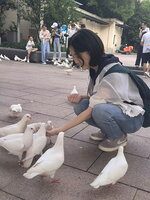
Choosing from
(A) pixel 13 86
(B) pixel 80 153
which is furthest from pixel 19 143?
(A) pixel 13 86

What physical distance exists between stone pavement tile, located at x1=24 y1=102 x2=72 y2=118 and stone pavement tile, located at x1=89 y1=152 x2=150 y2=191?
1.62 metres

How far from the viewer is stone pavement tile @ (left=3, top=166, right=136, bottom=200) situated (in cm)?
208

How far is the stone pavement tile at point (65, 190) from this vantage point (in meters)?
2.08

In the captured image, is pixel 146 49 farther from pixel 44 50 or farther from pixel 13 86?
pixel 13 86

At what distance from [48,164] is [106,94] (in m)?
0.96

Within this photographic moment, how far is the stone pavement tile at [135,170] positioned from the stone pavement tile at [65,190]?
0.12 metres

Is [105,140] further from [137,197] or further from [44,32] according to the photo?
[44,32]

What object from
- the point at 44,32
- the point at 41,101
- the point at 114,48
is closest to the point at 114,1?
the point at 114,48

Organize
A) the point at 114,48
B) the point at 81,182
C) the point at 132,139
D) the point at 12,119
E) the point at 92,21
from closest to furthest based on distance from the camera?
the point at 81,182 < the point at 132,139 < the point at 12,119 < the point at 92,21 < the point at 114,48

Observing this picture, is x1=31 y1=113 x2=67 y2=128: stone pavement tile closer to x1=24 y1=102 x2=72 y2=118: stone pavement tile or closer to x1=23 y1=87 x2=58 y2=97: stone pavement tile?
x1=24 y1=102 x2=72 y2=118: stone pavement tile

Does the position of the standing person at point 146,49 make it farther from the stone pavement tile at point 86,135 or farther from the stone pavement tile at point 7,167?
the stone pavement tile at point 7,167

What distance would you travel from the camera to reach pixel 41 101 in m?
5.17

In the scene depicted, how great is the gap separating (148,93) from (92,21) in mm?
28138

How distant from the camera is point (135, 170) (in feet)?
8.54
